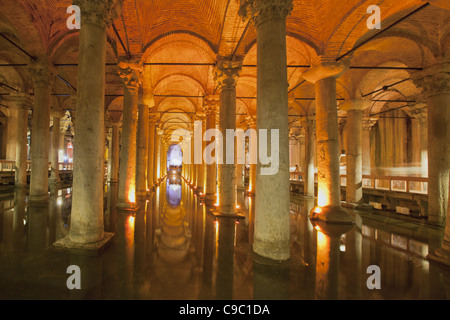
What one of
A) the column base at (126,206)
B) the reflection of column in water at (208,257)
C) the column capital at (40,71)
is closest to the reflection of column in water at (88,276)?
the reflection of column in water at (208,257)

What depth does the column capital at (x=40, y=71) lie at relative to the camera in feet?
30.7

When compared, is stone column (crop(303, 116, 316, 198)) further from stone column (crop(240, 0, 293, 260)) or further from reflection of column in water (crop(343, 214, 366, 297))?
stone column (crop(240, 0, 293, 260))

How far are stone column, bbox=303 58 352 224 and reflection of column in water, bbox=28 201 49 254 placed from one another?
8075mm

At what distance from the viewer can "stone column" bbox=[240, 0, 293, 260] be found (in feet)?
13.8

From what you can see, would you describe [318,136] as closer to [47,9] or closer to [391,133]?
[47,9]

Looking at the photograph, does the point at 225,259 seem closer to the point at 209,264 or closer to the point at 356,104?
the point at 209,264

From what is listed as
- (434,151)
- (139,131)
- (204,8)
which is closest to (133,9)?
(204,8)

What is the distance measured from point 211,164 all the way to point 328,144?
5927 millimetres

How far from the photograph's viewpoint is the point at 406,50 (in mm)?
9312

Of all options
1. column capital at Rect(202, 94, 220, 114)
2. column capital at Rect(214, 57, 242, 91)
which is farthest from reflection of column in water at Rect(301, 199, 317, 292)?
column capital at Rect(202, 94, 220, 114)

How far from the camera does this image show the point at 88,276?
3520 millimetres

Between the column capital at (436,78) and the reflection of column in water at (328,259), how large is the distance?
19.3 ft

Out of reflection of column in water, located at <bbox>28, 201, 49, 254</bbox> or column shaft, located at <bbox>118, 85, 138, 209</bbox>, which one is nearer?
reflection of column in water, located at <bbox>28, 201, 49, 254</bbox>

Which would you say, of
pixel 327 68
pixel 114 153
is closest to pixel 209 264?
pixel 327 68
